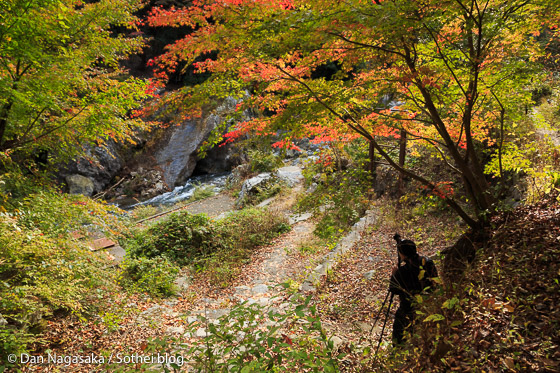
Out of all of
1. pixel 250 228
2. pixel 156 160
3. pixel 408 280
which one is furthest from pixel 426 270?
pixel 156 160

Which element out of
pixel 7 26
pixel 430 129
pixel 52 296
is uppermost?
pixel 7 26

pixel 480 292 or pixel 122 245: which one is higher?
pixel 480 292

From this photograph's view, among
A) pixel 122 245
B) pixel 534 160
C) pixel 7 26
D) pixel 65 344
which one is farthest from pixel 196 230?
pixel 534 160

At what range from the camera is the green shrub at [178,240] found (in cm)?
690

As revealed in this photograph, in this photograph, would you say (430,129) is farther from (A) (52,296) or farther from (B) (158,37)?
(B) (158,37)

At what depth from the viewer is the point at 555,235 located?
2.59 metres

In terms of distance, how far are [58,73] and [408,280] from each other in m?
5.58

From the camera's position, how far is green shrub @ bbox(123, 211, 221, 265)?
22.6 ft

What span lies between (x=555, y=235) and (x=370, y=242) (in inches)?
151

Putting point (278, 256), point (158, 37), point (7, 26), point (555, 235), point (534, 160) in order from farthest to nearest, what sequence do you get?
point (158, 37) < point (278, 256) < point (534, 160) < point (7, 26) < point (555, 235)

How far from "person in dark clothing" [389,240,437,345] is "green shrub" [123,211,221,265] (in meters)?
5.30

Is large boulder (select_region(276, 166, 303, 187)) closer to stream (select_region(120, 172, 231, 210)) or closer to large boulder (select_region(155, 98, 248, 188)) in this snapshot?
stream (select_region(120, 172, 231, 210))

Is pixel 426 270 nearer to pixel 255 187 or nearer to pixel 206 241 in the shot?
pixel 206 241

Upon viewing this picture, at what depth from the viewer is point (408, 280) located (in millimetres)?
2723
